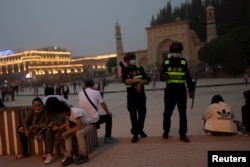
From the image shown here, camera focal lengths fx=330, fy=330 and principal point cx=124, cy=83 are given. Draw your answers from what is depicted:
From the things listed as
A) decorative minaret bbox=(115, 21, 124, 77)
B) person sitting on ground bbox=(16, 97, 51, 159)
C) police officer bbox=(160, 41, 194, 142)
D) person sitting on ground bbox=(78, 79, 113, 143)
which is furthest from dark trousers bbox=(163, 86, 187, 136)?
decorative minaret bbox=(115, 21, 124, 77)

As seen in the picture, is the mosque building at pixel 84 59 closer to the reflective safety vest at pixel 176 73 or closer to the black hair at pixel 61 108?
the reflective safety vest at pixel 176 73

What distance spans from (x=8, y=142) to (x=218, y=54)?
37.4 metres

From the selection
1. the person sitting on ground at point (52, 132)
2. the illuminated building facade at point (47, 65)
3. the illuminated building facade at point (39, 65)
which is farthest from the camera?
the illuminated building facade at point (39, 65)

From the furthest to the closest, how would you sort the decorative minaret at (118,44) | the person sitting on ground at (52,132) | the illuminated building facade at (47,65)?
the illuminated building facade at (47,65) < the decorative minaret at (118,44) < the person sitting on ground at (52,132)

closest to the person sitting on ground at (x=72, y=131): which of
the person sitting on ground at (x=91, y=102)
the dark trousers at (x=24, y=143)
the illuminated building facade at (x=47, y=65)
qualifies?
the person sitting on ground at (x=91, y=102)

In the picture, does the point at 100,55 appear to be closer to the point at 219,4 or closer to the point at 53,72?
the point at 53,72

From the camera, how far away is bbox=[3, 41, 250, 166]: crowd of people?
5.22 metres

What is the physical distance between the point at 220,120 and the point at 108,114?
6.88 feet

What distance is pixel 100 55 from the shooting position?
127m

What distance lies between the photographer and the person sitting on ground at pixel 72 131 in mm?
A: 5047

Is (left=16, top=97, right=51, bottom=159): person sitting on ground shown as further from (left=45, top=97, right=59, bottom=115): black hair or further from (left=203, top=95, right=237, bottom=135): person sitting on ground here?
(left=203, top=95, right=237, bottom=135): person sitting on ground

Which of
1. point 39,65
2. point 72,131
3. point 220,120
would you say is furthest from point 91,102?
point 39,65

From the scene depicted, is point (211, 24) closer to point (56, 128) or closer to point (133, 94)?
point (133, 94)

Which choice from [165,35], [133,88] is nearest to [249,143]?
[133,88]
